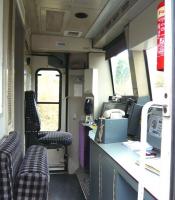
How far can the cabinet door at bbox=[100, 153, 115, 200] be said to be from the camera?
220cm

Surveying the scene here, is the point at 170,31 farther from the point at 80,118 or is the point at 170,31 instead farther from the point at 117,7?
the point at 80,118

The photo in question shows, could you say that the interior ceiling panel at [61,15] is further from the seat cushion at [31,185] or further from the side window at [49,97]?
the seat cushion at [31,185]

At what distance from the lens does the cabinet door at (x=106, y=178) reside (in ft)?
7.22

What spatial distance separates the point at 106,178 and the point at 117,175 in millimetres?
362

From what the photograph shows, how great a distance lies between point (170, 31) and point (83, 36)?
3.98 m

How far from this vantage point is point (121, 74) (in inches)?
178

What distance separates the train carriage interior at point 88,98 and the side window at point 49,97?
2cm

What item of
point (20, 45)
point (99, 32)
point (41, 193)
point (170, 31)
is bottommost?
point (41, 193)

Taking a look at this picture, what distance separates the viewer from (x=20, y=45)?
335cm

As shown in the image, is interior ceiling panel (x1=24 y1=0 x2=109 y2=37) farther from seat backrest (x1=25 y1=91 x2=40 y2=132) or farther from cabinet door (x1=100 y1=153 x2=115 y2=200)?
cabinet door (x1=100 y1=153 x2=115 y2=200)

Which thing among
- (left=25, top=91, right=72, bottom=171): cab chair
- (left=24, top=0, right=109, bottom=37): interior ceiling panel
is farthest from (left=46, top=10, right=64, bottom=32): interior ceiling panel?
(left=25, top=91, right=72, bottom=171): cab chair

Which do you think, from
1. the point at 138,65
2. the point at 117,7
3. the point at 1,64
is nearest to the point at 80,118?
the point at 138,65

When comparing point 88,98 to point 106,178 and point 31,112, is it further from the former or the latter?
point 106,178

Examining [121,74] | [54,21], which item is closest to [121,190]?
[54,21]
